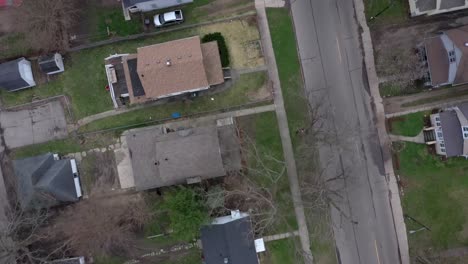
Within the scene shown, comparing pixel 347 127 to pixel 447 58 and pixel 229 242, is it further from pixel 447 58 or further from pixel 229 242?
pixel 229 242

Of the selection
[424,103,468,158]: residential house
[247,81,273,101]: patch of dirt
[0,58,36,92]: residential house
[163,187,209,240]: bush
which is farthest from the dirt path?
[0,58,36,92]: residential house

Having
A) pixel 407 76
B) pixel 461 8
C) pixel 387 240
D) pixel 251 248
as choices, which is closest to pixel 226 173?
pixel 251 248

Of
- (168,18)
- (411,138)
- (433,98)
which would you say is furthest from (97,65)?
(433,98)

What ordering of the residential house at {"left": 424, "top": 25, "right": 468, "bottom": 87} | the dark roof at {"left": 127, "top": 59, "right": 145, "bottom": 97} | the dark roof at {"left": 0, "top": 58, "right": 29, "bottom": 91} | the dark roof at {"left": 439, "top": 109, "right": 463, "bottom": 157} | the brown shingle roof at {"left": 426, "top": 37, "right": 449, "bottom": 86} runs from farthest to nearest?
the dark roof at {"left": 0, "top": 58, "right": 29, "bottom": 91}, the dark roof at {"left": 127, "top": 59, "right": 145, "bottom": 97}, the brown shingle roof at {"left": 426, "top": 37, "right": 449, "bottom": 86}, the dark roof at {"left": 439, "top": 109, "right": 463, "bottom": 157}, the residential house at {"left": 424, "top": 25, "right": 468, "bottom": 87}

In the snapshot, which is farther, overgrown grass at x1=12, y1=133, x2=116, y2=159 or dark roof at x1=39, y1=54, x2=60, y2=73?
overgrown grass at x1=12, y1=133, x2=116, y2=159

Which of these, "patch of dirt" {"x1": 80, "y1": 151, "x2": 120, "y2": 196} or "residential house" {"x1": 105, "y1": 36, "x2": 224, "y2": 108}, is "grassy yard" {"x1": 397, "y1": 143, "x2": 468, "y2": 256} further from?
"patch of dirt" {"x1": 80, "y1": 151, "x2": 120, "y2": 196}
